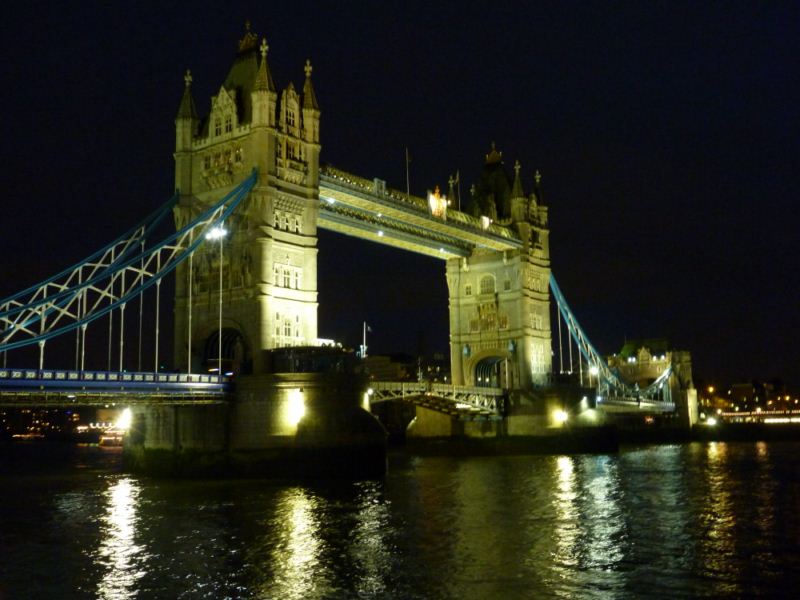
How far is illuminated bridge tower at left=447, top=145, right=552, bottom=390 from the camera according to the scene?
7456 cm

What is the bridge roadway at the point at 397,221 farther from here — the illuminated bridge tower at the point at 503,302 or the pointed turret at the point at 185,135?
the pointed turret at the point at 185,135

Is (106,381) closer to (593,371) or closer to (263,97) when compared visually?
(263,97)

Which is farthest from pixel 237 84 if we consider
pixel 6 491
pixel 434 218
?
pixel 6 491

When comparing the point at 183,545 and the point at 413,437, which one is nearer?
the point at 183,545

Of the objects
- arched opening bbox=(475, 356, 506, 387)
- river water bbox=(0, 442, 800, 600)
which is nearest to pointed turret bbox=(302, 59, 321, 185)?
river water bbox=(0, 442, 800, 600)

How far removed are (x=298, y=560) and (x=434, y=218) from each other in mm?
43054

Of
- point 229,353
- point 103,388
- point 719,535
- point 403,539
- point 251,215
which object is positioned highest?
point 251,215

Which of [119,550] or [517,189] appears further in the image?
[517,189]

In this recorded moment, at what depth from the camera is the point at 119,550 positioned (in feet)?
79.6

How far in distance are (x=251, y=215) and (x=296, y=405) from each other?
11.0m

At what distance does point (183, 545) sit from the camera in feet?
81.0

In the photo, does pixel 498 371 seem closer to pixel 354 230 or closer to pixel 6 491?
pixel 354 230

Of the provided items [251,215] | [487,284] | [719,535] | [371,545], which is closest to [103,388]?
[251,215]

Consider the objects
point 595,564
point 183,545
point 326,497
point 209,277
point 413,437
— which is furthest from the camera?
point 413,437
